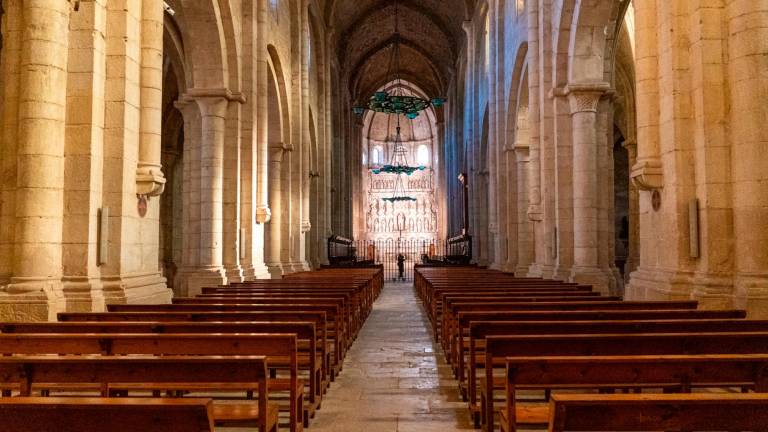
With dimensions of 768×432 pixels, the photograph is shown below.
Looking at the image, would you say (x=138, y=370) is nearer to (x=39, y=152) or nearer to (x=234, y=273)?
(x=39, y=152)

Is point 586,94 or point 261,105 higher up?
point 261,105

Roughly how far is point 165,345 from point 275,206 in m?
15.6

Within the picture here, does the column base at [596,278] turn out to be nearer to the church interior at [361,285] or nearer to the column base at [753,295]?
the church interior at [361,285]

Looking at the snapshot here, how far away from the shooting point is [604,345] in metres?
4.02

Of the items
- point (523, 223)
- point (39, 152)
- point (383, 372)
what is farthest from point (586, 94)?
point (39, 152)

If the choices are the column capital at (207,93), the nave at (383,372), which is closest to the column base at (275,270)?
the column capital at (207,93)

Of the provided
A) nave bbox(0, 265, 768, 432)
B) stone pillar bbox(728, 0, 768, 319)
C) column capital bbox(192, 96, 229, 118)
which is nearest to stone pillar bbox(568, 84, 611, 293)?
nave bbox(0, 265, 768, 432)

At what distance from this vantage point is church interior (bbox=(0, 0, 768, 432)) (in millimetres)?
3197

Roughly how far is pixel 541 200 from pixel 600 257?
2338mm

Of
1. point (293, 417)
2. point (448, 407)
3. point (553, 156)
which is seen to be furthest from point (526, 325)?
point (553, 156)

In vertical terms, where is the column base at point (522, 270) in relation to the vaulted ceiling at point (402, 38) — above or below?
below

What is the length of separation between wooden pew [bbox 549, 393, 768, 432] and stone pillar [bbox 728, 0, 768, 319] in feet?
18.5

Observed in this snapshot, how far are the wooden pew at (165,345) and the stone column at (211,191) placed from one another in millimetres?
8513

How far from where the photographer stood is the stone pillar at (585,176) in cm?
1284
